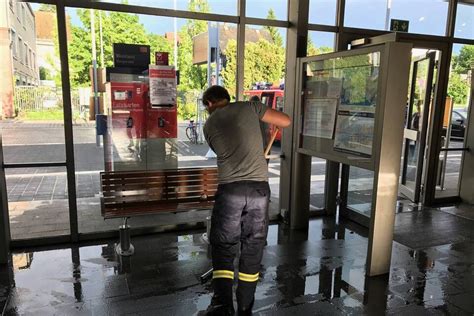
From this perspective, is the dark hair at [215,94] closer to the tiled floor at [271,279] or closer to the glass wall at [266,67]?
the tiled floor at [271,279]

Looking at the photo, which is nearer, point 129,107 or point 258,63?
point 129,107

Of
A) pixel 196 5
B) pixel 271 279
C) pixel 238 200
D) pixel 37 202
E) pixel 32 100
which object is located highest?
pixel 196 5

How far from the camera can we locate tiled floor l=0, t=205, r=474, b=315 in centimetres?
318

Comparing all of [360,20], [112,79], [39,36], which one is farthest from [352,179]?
[39,36]

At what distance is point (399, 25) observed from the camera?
569 centimetres

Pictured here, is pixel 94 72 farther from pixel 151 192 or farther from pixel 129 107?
pixel 151 192

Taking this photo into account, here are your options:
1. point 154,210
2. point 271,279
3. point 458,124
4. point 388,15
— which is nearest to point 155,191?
point 154,210

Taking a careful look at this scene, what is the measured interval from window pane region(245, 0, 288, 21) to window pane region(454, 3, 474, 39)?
3.02m

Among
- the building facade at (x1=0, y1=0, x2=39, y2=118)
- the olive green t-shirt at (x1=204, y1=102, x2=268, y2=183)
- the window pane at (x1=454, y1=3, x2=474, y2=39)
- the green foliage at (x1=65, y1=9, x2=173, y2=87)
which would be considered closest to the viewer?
the olive green t-shirt at (x1=204, y1=102, x2=268, y2=183)

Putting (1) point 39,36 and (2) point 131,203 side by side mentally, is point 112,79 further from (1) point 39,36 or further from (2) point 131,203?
(2) point 131,203

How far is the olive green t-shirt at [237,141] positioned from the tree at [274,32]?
2.41 m

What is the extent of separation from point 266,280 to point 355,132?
1.71m

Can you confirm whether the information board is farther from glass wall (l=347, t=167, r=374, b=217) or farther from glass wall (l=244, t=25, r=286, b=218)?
glass wall (l=347, t=167, r=374, b=217)

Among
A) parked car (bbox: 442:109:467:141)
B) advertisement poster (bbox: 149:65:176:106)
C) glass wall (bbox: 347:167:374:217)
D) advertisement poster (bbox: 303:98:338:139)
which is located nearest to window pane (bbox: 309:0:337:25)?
advertisement poster (bbox: 303:98:338:139)
